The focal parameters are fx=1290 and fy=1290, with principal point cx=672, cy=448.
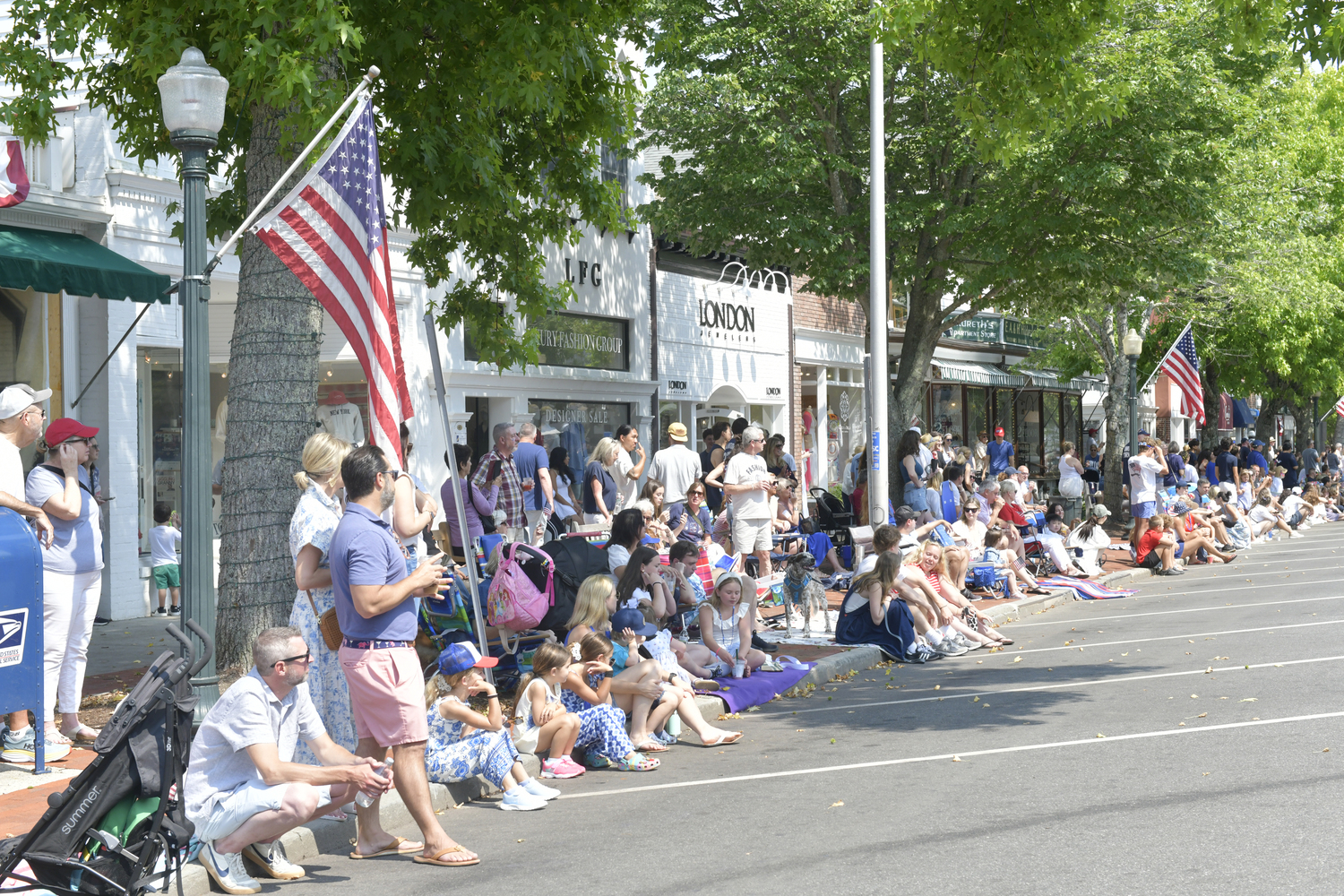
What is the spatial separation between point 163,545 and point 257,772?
9358 mm

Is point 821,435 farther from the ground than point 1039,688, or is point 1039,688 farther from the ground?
point 821,435

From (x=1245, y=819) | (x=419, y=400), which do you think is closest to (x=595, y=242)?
(x=419, y=400)

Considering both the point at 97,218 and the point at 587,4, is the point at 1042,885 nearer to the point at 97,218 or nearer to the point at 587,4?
the point at 587,4

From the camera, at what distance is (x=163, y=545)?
14.1m

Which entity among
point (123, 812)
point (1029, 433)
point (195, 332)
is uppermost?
point (1029, 433)

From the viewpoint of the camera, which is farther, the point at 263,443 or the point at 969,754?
the point at 263,443

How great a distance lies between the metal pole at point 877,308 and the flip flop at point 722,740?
645 centimetres

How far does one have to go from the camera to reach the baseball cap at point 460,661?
23.4ft

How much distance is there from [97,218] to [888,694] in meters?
9.54

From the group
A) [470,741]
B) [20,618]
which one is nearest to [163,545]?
[20,618]

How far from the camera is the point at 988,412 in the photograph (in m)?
38.7

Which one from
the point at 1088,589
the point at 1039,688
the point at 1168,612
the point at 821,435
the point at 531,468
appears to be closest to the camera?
the point at 1039,688

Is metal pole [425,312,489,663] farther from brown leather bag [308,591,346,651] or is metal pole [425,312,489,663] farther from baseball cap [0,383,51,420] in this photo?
baseball cap [0,383,51,420]

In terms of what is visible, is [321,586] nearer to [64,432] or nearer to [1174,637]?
[64,432]
